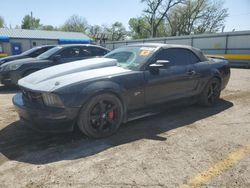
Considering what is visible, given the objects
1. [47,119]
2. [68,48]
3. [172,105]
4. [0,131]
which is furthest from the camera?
[68,48]

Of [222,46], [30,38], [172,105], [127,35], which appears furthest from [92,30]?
[172,105]

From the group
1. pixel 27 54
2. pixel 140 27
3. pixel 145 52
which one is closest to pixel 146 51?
pixel 145 52

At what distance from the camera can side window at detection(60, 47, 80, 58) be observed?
8.43m

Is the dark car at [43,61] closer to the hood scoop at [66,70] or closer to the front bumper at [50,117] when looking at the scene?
the hood scoop at [66,70]

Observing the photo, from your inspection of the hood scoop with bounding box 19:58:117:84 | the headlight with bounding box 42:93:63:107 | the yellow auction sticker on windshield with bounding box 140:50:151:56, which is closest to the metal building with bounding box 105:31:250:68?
the yellow auction sticker on windshield with bounding box 140:50:151:56

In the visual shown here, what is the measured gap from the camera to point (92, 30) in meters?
70.8

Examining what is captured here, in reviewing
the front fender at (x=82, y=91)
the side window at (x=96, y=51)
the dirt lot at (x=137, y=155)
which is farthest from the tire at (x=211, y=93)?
the side window at (x=96, y=51)

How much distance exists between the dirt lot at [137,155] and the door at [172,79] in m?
0.52

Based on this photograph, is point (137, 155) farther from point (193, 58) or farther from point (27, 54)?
point (27, 54)

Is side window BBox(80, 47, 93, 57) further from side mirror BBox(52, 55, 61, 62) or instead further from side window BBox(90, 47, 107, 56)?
side mirror BBox(52, 55, 61, 62)

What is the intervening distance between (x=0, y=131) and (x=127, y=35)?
66085mm

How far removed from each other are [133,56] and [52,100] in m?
1.83

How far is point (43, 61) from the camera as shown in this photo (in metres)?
8.09

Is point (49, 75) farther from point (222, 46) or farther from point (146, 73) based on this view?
point (222, 46)
